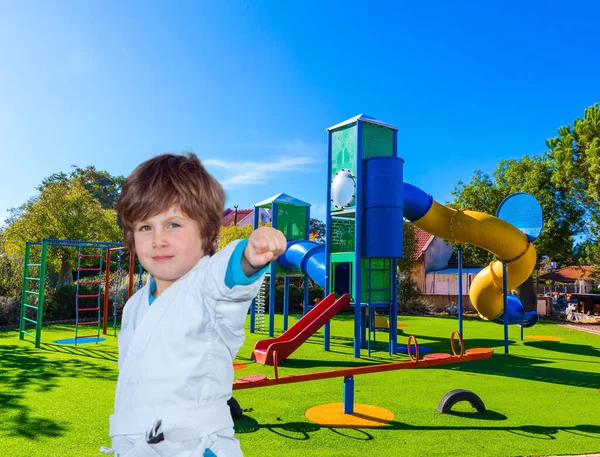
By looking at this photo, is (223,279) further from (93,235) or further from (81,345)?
(93,235)

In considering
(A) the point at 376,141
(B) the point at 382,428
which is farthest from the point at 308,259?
(B) the point at 382,428

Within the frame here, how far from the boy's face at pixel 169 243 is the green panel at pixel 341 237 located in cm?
996

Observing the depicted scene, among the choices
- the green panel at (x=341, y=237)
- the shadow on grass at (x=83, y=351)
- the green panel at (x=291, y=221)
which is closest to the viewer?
the shadow on grass at (x=83, y=351)

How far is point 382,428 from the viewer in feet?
17.7

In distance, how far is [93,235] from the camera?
2117 cm

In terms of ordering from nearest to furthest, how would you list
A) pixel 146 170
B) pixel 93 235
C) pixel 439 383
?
1. pixel 146 170
2. pixel 439 383
3. pixel 93 235

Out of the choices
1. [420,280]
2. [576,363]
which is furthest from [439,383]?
[420,280]

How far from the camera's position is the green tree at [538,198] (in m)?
25.3

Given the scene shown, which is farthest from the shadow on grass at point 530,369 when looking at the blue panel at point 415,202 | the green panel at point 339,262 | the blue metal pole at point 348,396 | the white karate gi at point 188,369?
the white karate gi at point 188,369

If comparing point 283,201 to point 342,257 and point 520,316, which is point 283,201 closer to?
point 342,257

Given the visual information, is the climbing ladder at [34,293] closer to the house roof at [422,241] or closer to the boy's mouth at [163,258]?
the boy's mouth at [163,258]

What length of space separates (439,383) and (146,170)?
751cm

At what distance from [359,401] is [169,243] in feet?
18.6

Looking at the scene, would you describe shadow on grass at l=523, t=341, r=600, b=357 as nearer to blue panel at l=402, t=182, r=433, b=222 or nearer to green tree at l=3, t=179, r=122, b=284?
blue panel at l=402, t=182, r=433, b=222
